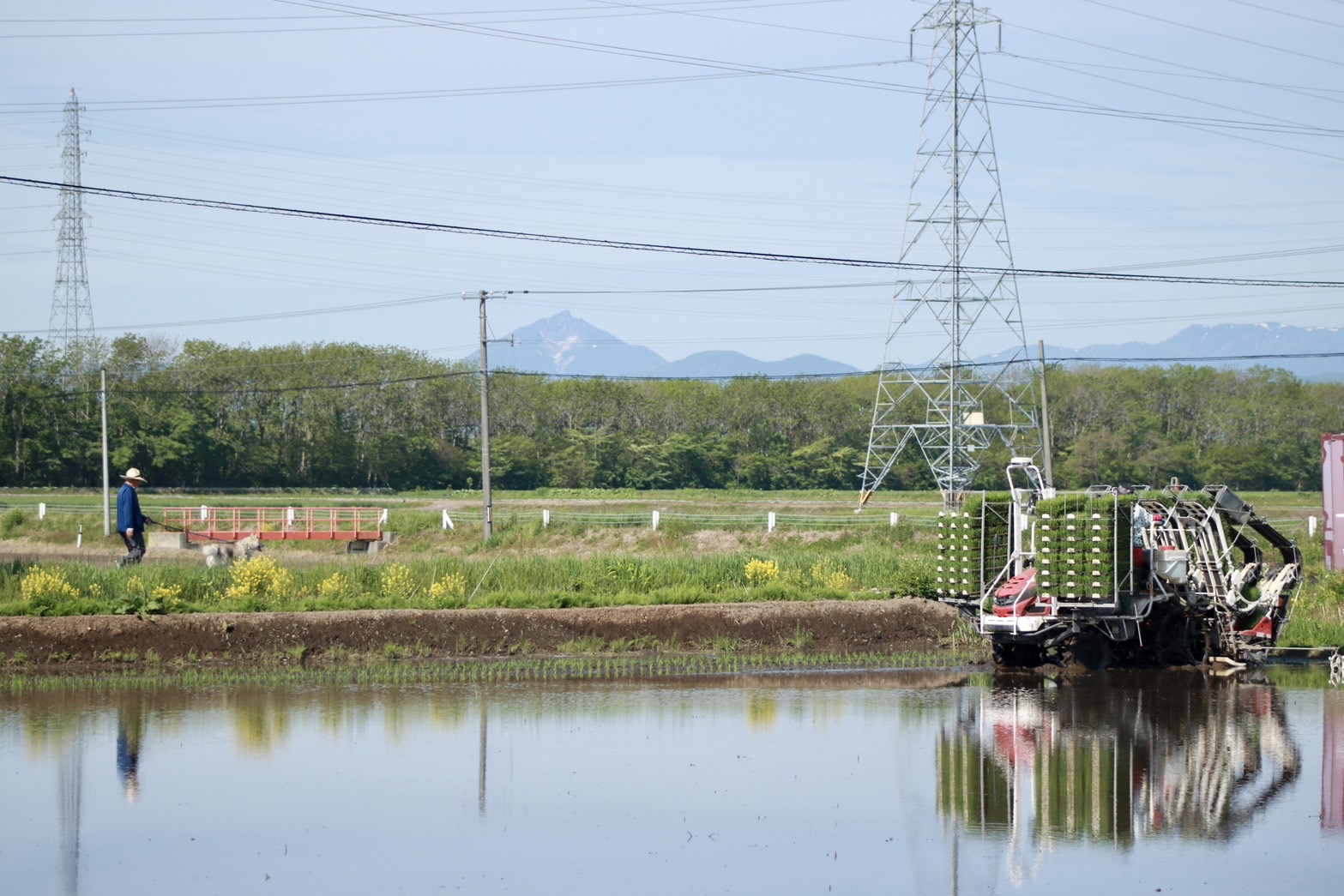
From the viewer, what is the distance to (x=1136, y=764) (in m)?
11.8

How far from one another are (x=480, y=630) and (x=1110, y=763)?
30.0ft

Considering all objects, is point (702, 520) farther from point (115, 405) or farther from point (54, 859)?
point (115, 405)

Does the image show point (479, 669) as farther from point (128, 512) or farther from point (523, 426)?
point (523, 426)

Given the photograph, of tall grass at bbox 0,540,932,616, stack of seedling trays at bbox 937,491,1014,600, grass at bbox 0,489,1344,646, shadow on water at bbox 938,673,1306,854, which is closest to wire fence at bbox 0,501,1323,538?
grass at bbox 0,489,1344,646

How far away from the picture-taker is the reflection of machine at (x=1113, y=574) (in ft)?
53.7

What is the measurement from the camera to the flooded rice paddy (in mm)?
8773

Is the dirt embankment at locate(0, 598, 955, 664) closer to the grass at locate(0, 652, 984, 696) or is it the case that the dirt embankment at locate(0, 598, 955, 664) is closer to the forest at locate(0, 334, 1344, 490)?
the grass at locate(0, 652, 984, 696)

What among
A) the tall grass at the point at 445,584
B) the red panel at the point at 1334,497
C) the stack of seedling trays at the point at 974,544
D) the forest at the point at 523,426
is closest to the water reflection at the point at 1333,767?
the stack of seedling trays at the point at 974,544

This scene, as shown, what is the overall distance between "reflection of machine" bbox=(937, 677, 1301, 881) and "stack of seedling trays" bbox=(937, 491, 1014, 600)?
7.77 feet

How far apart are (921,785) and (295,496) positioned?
6257 centimetres

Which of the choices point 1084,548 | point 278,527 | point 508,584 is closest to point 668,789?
point 1084,548

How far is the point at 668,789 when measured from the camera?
10930mm

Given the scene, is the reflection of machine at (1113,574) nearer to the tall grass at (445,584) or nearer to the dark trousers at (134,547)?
the tall grass at (445,584)

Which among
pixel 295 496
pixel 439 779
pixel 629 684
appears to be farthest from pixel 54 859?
pixel 295 496
